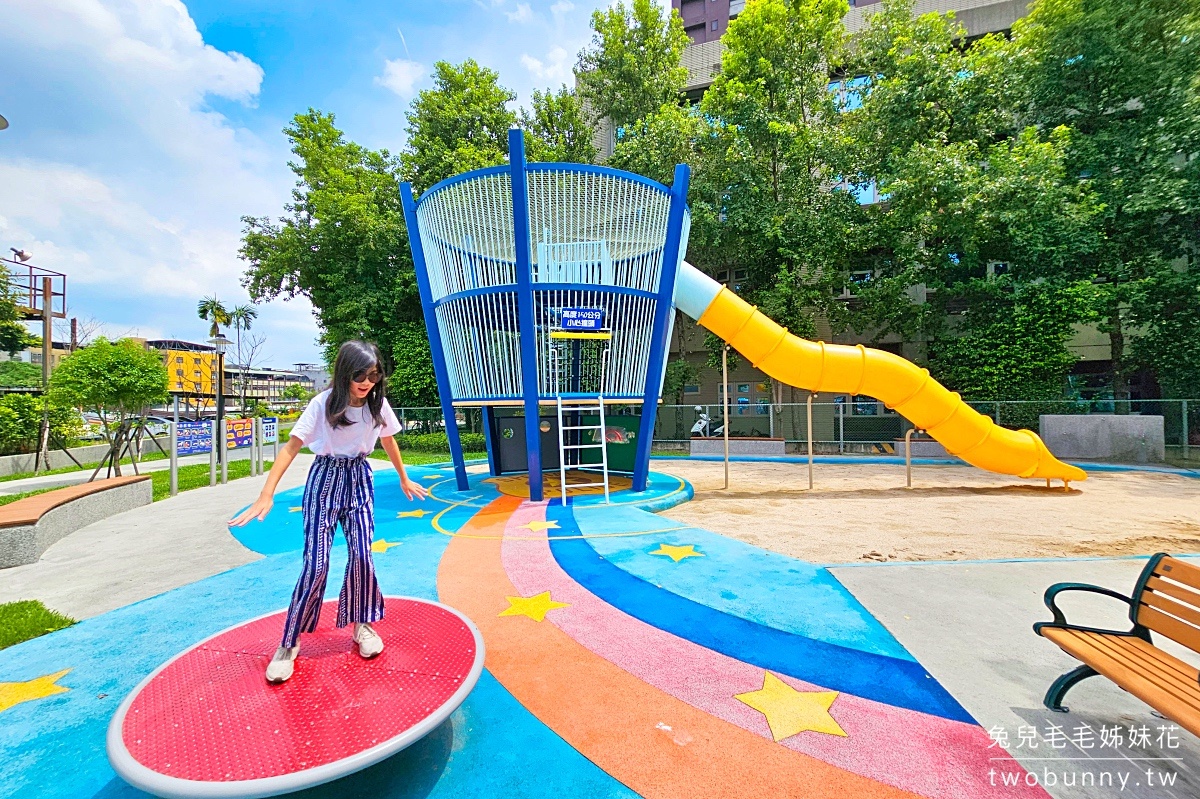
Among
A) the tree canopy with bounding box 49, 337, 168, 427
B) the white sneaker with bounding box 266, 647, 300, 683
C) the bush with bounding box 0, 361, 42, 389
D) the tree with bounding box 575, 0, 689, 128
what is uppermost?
the tree with bounding box 575, 0, 689, 128

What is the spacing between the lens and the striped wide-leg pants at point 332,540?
2.79m

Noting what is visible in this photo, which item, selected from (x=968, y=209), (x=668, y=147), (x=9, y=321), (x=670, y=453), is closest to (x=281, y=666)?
(x=670, y=453)

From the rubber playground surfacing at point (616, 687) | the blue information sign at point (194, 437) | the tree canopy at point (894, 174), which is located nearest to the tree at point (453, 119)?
the tree canopy at point (894, 174)

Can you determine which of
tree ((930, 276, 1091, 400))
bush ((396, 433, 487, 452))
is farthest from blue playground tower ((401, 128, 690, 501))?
tree ((930, 276, 1091, 400))

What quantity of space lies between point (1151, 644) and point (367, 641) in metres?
4.47

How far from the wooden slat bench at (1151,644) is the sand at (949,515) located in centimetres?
290

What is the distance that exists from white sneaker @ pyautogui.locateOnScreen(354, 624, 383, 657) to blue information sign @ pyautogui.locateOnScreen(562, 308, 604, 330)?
5.86 meters

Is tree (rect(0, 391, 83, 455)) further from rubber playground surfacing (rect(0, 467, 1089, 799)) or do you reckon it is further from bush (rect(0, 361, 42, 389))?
bush (rect(0, 361, 42, 389))

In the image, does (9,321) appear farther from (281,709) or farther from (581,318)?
(281,709)

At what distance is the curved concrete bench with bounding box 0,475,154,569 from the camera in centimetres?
574

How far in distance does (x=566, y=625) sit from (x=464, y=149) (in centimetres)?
2106

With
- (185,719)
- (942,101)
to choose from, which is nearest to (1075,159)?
(942,101)

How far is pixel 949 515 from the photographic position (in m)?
8.12

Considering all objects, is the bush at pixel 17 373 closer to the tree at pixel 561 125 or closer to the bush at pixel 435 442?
the bush at pixel 435 442
